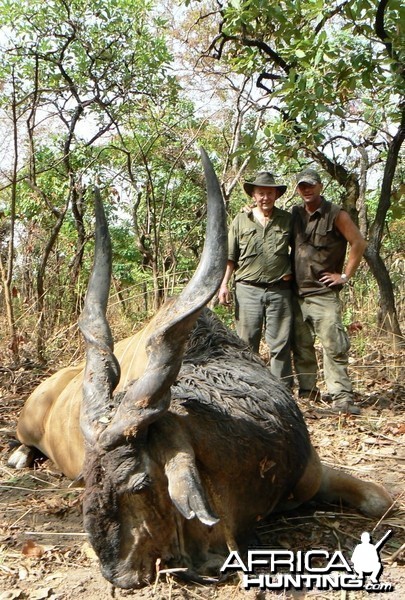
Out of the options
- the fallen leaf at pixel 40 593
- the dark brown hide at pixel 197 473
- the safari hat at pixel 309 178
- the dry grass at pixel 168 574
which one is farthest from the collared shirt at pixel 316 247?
the fallen leaf at pixel 40 593

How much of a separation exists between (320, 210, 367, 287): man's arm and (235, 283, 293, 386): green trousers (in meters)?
0.42

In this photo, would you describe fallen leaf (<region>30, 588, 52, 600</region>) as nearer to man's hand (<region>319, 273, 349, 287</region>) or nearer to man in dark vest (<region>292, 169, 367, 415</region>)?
man in dark vest (<region>292, 169, 367, 415</region>)

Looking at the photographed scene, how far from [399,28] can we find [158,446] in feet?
14.8

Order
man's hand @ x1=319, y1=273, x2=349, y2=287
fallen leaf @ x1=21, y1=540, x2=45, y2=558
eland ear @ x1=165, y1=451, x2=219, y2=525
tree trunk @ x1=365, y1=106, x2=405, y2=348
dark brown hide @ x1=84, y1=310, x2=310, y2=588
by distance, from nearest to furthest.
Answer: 1. eland ear @ x1=165, y1=451, x2=219, y2=525
2. dark brown hide @ x1=84, y1=310, x2=310, y2=588
3. fallen leaf @ x1=21, y1=540, x2=45, y2=558
4. man's hand @ x1=319, y1=273, x2=349, y2=287
5. tree trunk @ x1=365, y1=106, x2=405, y2=348

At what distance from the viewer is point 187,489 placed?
2578 millimetres

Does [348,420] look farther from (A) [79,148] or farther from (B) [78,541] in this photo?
(A) [79,148]

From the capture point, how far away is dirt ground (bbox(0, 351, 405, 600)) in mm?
2943

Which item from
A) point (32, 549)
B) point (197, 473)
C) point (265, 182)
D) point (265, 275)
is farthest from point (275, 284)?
point (197, 473)

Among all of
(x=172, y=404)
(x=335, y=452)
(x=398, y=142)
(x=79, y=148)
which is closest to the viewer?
(x=172, y=404)

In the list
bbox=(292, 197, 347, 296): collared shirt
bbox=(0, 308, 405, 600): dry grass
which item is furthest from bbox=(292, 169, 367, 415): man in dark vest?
bbox=(0, 308, 405, 600): dry grass

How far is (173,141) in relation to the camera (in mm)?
11883

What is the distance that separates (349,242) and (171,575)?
3.91 metres

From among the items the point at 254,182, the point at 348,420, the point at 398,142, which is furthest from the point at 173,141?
the point at 348,420

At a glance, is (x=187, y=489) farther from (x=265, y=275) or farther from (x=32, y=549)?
(x=265, y=275)
